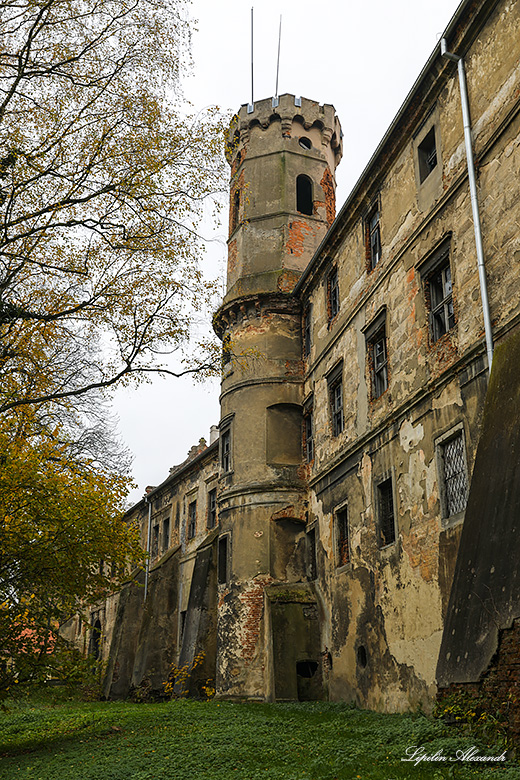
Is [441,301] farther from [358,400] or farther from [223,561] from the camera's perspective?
[223,561]

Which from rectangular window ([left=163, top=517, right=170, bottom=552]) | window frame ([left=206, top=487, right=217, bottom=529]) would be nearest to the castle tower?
window frame ([left=206, top=487, right=217, bottom=529])

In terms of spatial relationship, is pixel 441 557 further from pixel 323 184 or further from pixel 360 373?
pixel 323 184

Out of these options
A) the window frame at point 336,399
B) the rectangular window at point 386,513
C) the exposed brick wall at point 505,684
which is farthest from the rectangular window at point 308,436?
the exposed brick wall at point 505,684

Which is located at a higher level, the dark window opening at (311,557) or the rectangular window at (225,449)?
the rectangular window at (225,449)

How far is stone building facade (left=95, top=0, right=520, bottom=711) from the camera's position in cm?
1121

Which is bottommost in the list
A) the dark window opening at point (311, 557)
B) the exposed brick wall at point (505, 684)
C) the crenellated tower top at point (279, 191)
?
the exposed brick wall at point (505, 684)

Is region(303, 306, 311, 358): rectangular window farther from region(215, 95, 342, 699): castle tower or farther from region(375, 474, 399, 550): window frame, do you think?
region(375, 474, 399, 550): window frame

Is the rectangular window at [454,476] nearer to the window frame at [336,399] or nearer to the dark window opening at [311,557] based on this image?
the window frame at [336,399]

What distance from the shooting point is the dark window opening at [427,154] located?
542 inches

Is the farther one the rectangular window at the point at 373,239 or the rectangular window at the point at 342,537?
the rectangular window at the point at 342,537

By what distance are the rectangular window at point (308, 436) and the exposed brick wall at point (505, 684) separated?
38.1 feet

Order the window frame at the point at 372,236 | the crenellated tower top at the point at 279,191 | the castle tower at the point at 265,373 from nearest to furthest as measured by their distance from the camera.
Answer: the window frame at the point at 372,236 < the castle tower at the point at 265,373 < the crenellated tower top at the point at 279,191

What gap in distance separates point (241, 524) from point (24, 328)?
9.33 meters

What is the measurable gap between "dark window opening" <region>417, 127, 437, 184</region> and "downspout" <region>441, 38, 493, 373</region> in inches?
52.9
